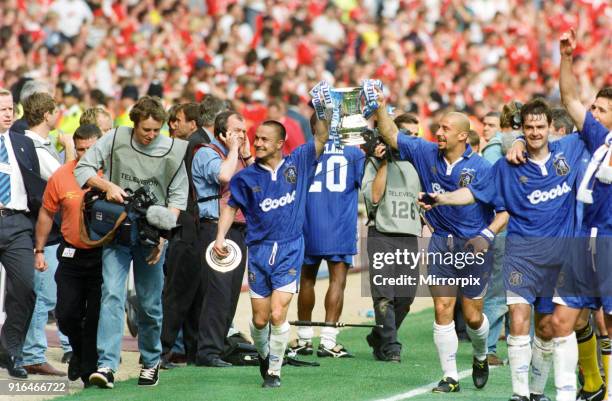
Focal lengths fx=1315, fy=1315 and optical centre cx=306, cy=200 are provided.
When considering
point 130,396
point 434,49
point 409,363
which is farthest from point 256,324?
point 434,49

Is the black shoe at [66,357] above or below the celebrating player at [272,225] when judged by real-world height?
below

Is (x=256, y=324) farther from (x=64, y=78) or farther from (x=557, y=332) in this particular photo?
(x=64, y=78)

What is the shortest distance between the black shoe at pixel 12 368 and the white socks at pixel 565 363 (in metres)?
4.22

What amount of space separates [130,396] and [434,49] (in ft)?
Answer: 57.0

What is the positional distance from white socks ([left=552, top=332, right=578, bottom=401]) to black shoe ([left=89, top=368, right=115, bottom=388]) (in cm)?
335

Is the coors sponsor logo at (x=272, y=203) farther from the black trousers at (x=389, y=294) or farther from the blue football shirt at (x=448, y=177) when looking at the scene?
the black trousers at (x=389, y=294)

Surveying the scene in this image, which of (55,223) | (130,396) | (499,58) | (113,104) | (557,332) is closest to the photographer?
(557,332)

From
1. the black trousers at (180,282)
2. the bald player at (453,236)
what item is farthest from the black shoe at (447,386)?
the black trousers at (180,282)

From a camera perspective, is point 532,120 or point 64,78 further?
point 64,78

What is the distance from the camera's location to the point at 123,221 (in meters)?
9.74

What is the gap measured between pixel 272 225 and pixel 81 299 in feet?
5.34

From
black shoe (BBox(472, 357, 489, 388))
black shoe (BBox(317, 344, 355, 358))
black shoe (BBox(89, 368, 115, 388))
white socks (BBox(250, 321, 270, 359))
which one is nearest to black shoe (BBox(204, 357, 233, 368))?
black shoe (BBox(317, 344, 355, 358))

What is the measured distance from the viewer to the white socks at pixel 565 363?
8680mm

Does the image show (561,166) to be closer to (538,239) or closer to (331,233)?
(538,239)
